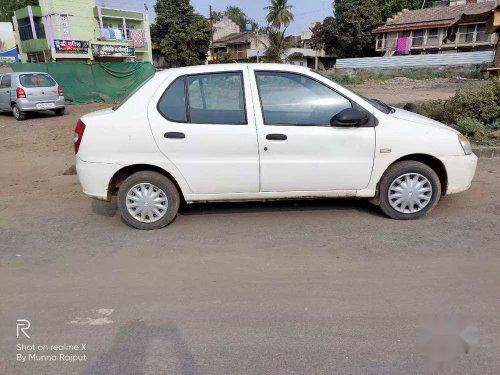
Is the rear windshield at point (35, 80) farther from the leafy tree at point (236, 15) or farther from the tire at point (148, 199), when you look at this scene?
the leafy tree at point (236, 15)

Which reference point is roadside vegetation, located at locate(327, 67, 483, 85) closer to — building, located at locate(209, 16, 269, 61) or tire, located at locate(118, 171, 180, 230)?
building, located at locate(209, 16, 269, 61)

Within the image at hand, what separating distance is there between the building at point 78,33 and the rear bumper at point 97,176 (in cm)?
3652

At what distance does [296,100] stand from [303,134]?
1.20ft

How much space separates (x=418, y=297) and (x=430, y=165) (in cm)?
191

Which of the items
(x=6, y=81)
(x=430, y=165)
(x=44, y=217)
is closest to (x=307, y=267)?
(x=430, y=165)

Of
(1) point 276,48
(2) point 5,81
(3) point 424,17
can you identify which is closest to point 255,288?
(2) point 5,81

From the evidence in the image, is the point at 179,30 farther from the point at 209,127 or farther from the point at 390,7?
the point at 209,127

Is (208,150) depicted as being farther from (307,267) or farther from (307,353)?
(307,353)

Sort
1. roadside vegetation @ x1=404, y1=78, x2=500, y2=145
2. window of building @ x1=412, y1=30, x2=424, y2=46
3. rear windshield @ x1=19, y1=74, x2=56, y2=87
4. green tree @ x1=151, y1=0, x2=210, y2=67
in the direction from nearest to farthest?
roadside vegetation @ x1=404, y1=78, x2=500, y2=145 → rear windshield @ x1=19, y1=74, x2=56, y2=87 → green tree @ x1=151, y1=0, x2=210, y2=67 → window of building @ x1=412, y1=30, x2=424, y2=46

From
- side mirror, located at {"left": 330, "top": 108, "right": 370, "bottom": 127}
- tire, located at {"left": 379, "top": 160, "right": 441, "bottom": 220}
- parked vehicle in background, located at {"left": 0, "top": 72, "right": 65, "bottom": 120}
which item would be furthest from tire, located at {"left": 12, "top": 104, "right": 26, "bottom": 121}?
tire, located at {"left": 379, "top": 160, "right": 441, "bottom": 220}

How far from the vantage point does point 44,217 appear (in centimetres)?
486

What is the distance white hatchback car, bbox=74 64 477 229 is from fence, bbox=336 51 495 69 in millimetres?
31453

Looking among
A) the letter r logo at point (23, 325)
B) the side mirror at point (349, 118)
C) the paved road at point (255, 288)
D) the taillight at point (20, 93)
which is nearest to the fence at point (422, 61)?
the taillight at point (20, 93)

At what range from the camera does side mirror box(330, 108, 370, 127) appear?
13.0ft
